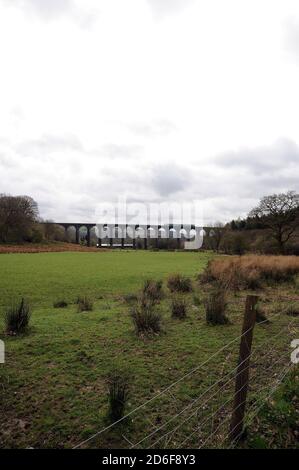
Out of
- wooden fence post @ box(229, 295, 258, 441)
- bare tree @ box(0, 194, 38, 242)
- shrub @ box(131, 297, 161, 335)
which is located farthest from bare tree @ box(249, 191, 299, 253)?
bare tree @ box(0, 194, 38, 242)

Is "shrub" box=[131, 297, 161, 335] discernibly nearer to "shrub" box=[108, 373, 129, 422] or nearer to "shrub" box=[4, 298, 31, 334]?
"shrub" box=[4, 298, 31, 334]

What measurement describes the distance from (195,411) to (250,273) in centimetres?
1246

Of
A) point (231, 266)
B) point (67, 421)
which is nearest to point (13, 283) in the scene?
point (231, 266)

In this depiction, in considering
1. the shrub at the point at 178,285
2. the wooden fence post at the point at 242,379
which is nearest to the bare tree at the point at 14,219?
the shrub at the point at 178,285

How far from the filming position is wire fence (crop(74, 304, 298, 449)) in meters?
3.71

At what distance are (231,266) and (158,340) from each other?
11778 mm

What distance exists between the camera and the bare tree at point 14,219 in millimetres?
75250

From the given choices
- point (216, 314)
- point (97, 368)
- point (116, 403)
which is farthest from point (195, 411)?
point (216, 314)

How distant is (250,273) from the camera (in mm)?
16047

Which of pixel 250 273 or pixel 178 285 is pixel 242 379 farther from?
pixel 250 273

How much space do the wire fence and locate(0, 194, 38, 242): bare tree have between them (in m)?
75.1

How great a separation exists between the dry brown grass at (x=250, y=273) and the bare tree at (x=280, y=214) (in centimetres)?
2666
